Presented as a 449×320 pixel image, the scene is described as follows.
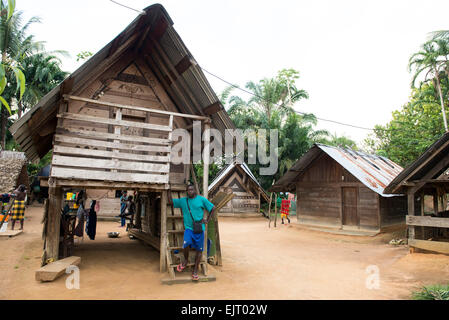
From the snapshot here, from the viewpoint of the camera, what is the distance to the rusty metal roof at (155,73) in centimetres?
748

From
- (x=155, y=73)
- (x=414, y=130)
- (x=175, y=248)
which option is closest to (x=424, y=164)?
(x=175, y=248)

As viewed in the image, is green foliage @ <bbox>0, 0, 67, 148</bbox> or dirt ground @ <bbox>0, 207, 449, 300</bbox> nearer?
dirt ground @ <bbox>0, 207, 449, 300</bbox>

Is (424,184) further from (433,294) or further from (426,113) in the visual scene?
(426,113)

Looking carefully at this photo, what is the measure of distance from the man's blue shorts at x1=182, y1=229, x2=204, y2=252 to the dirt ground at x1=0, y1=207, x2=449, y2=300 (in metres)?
0.82

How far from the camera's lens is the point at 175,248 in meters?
7.50

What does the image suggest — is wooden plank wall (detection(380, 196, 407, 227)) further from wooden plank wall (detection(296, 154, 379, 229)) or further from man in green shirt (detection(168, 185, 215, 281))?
man in green shirt (detection(168, 185, 215, 281))

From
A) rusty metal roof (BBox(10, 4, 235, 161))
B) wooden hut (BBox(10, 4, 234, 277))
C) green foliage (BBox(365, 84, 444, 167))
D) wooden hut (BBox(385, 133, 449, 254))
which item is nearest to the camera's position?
wooden hut (BBox(10, 4, 234, 277))

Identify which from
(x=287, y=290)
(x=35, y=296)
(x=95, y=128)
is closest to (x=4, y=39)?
(x=95, y=128)

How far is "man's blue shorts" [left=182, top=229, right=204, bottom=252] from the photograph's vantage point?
277 inches

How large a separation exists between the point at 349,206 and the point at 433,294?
37.3 feet

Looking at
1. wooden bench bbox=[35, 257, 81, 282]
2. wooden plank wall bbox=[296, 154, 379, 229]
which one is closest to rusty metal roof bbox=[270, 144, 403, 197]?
wooden plank wall bbox=[296, 154, 379, 229]

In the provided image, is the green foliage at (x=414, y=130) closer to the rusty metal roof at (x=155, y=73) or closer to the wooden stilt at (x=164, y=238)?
the rusty metal roof at (x=155, y=73)

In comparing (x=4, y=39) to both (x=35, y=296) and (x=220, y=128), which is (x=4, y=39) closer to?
(x=220, y=128)

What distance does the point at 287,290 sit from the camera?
639cm
